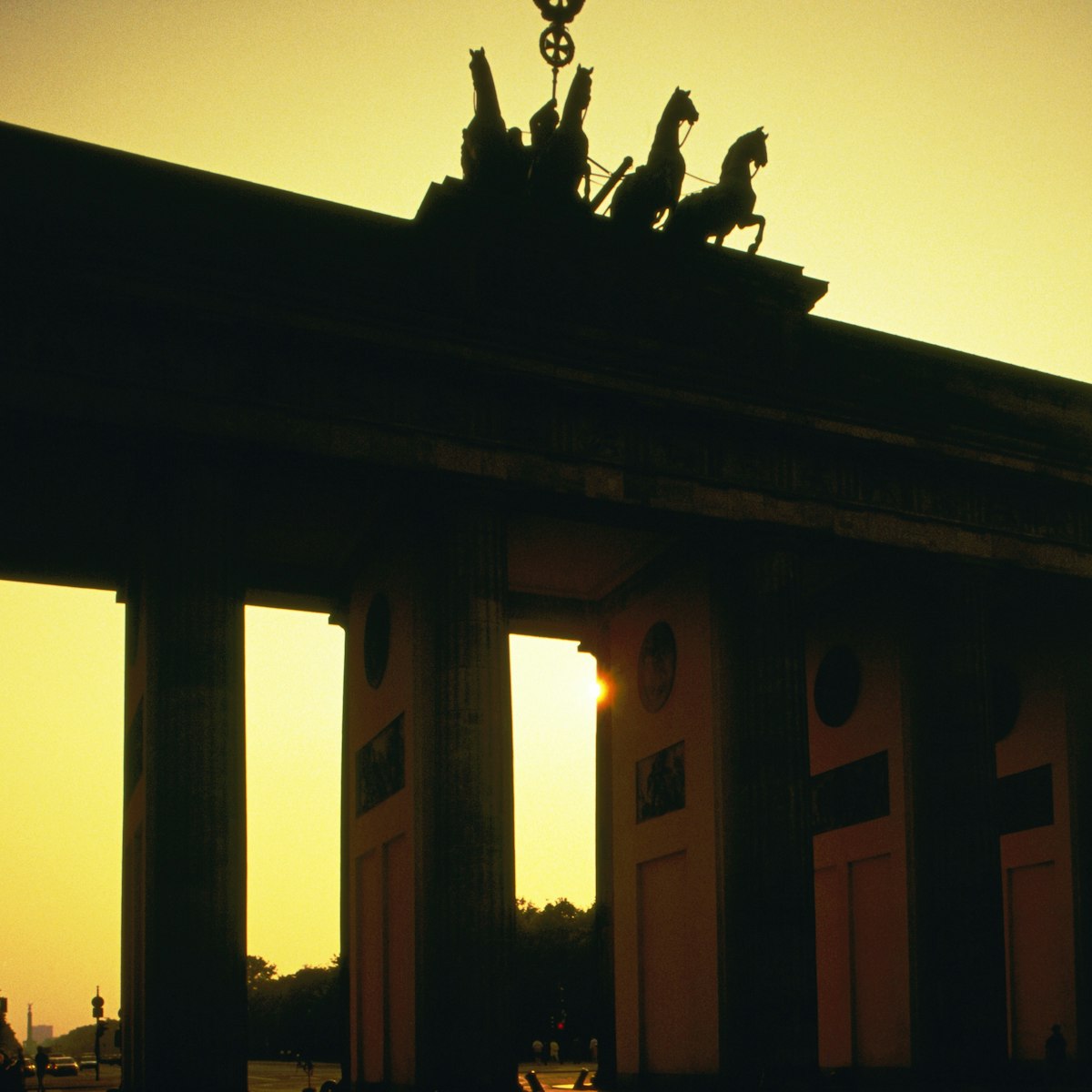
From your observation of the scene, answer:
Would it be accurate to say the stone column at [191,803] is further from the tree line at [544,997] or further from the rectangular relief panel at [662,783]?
the tree line at [544,997]

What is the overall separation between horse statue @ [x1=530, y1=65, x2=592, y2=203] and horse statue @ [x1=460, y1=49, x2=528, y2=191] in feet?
1.00

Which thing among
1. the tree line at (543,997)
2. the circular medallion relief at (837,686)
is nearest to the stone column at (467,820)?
the circular medallion relief at (837,686)

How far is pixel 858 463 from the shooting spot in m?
28.4

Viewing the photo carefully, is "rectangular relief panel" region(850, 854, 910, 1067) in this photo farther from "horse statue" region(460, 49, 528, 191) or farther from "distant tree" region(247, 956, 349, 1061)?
"distant tree" region(247, 956, 349, 1061)

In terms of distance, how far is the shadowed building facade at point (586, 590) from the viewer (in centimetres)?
2273

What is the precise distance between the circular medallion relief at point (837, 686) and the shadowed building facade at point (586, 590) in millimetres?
102

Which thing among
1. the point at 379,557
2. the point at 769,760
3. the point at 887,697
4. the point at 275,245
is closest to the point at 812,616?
the point at 887,697

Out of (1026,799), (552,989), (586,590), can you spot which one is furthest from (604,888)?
(552,989)

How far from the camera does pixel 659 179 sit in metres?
27.1

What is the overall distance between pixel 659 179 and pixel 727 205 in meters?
1.44

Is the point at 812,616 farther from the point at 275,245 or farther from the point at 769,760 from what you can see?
the point at 275,245

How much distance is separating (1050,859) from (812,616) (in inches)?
269

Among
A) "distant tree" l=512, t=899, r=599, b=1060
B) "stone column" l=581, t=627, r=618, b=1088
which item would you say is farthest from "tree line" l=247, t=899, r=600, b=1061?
"stone column" l=581, t=627, r=618, b=1088

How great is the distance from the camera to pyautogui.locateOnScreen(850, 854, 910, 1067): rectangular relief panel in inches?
1158
